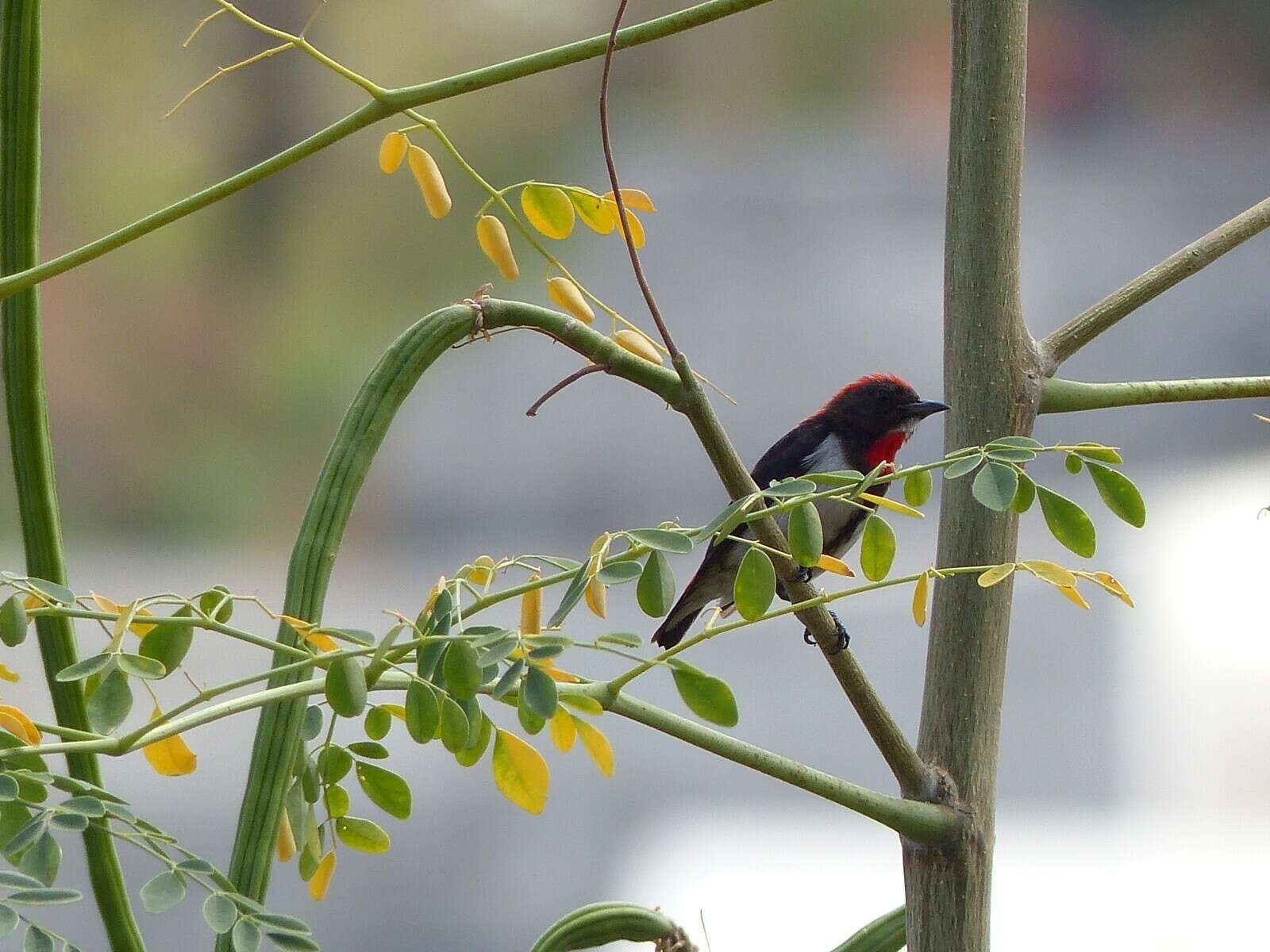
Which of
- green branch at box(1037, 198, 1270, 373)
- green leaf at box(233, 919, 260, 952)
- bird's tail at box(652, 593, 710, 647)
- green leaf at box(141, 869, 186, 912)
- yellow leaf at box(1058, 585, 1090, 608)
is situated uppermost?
bird's tail at box(652, 593, 710, 647)

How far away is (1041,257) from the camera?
209cm

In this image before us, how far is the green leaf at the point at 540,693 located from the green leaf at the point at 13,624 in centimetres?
10

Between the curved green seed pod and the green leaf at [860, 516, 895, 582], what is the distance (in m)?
0.11

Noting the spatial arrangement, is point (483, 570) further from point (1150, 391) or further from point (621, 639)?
point (1150, 391)

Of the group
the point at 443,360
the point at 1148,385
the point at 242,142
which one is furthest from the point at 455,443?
the point at 1148,385

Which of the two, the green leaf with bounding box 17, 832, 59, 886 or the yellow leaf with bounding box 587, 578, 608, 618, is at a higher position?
the yellow leaf with bounding box 587, 578, 608, 618

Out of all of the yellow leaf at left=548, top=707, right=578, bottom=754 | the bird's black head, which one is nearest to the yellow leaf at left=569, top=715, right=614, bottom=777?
the yellow leaf at left=548, top=707, right=578, bottom=754

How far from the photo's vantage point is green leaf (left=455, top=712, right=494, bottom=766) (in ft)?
0.78

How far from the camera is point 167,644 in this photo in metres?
0.25

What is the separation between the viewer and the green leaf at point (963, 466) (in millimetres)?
235

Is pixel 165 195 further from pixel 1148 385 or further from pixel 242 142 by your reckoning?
pixel 1148 385

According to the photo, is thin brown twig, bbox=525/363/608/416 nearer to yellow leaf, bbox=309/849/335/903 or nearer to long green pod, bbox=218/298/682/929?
long green pod, bbox=218/298/682/929

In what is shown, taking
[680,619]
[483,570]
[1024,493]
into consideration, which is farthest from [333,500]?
[680,619]

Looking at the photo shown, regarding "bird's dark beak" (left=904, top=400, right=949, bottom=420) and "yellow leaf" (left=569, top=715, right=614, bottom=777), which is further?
"bird's dark beak" (left=904, top=400, right=949, bottom=420)
